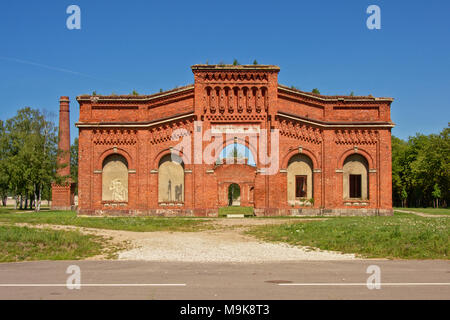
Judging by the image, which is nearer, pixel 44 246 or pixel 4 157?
pixel 44 246

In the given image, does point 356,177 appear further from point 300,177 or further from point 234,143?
point 234,143

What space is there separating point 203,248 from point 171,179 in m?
16.0

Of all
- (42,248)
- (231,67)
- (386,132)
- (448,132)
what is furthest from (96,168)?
(448,132)

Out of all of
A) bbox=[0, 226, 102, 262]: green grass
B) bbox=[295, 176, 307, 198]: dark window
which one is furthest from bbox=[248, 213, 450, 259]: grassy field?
bbox=[295, 176, 307, 198]: dark window

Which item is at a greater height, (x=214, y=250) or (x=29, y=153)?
(x=29, y=153)

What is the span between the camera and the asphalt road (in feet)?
25.1

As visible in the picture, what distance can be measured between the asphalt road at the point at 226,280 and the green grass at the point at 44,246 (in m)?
1.18

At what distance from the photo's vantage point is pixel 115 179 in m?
31.8

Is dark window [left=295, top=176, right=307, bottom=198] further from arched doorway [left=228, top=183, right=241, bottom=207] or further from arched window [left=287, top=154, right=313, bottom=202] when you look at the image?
arched doorway [left=228, top=183, right=241, bottom=207]

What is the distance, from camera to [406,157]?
68.1m

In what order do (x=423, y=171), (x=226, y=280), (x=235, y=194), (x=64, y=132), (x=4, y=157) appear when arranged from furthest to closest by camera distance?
1. (x=235, y=194)
2. (x=423, y=171)
3. (x=4, y=157)
4. (x=64, y=132)
5. (x=226, y=280)

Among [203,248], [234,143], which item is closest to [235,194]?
[234,143]

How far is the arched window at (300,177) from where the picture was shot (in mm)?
31312

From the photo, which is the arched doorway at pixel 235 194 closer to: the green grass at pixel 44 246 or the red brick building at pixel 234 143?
the red brick building at pixel 234 143
